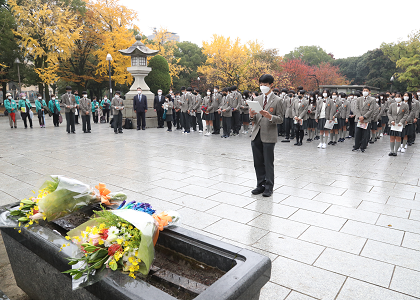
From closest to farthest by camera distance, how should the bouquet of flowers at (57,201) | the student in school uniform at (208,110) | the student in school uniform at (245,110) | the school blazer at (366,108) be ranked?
1. the bouquet of flowers at (57,201)
2. the school blazer at (366,108)
3. the student in school uniform at (208,110)
4. the student in school uniform at (245,110)

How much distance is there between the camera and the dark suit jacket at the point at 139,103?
16.3 m

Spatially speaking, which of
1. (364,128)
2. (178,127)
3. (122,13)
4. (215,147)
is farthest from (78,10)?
(364,128)

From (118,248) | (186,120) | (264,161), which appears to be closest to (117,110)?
(186,120)

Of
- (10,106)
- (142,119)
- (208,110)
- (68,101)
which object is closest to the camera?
(208,110)

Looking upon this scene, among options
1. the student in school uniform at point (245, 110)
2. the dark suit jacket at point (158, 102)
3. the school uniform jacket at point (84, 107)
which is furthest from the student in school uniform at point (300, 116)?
the school uniform jacket at point (84, 107)

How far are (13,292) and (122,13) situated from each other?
3311 centimetres

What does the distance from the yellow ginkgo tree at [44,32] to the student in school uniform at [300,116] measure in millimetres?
23883

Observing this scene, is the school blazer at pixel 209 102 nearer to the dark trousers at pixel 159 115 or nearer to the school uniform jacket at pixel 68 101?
the dark trousers at pixel 159 115

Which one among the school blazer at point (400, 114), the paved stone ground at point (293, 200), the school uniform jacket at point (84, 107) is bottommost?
the paved stone ground at point (293, 200)

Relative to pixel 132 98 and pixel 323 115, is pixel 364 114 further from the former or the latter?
pixel 132 98

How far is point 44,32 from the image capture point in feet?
93.4

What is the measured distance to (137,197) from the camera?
5508 mm

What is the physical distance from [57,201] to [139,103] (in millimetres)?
14094

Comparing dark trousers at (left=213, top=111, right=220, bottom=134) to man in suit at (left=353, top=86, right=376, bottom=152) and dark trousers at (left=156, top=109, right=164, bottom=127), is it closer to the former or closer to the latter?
dark trousers at (left=156, top=109, right=164, bottom=127)
